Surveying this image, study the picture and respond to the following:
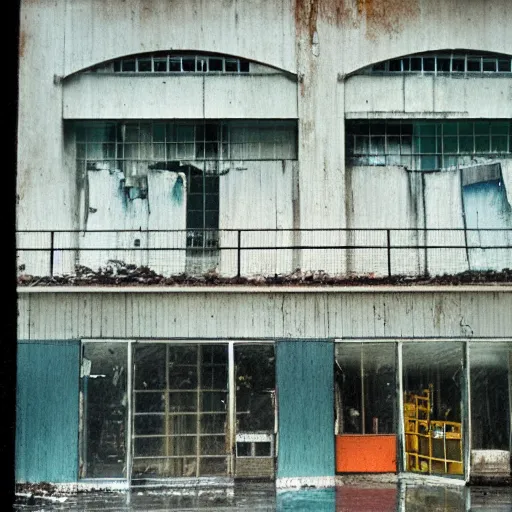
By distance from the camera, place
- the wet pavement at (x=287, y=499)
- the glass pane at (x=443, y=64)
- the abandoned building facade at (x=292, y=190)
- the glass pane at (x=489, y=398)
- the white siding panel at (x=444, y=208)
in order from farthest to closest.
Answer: the glass pane at (x=443, y=64)
the white siding panel at (x=444, y=208)
the abandoned building facade at (x=292, y=190)
the glass pane at (x=489, y=398)
the wet pavement at (x=287, y=499)

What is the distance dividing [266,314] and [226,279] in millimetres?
1298

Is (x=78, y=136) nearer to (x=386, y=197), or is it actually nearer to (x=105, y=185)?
(x=105, y=185)

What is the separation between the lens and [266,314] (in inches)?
664

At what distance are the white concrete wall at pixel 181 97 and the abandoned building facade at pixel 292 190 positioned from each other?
0.04 metres


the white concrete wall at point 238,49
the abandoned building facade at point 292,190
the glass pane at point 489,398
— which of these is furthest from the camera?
the white concrete wall at point 238,49

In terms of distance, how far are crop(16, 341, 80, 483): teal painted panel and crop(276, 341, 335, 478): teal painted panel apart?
149 inches

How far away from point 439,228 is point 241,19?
5790mm

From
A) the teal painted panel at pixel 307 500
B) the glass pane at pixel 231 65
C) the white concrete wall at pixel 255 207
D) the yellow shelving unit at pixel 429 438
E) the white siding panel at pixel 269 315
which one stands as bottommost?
the teal painted panel at pixel 307 500

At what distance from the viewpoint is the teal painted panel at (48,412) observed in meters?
16.4

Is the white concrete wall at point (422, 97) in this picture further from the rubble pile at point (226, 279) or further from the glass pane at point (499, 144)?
the rubble pile at point (226, 279)

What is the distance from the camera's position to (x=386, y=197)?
18.3 meters

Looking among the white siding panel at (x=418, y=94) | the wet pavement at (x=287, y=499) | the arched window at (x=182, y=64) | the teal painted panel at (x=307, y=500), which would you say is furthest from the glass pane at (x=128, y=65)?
the teal painted panel at (x=307, y=500)

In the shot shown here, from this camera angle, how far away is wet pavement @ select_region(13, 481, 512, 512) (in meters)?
14.8

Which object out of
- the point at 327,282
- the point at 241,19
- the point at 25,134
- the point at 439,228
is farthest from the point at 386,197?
the point at 25,134
